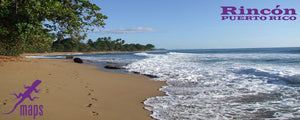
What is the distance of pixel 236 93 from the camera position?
6.05 m

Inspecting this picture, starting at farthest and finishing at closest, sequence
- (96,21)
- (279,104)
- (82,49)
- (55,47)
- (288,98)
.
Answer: (82,49), (55,47), (96,21), (288,98), (279,104)

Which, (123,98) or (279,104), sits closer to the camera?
(279,104)

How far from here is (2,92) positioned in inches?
191

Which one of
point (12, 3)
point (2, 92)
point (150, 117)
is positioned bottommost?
point (150, 117)

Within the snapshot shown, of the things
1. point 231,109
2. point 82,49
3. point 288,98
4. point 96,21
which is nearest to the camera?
point 231,109

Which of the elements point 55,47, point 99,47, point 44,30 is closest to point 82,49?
point 99,47

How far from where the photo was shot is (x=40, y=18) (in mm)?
5668

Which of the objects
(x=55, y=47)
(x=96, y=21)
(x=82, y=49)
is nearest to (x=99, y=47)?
(x=82, y=49)

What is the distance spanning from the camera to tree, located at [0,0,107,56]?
203 inches

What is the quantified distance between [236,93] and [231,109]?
5.87 ft

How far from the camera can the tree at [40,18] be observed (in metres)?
5.14

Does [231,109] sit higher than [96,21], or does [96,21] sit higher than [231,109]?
[96,21]

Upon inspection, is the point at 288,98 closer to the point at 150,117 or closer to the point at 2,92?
the point at 150,117

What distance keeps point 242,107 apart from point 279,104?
1.05m
